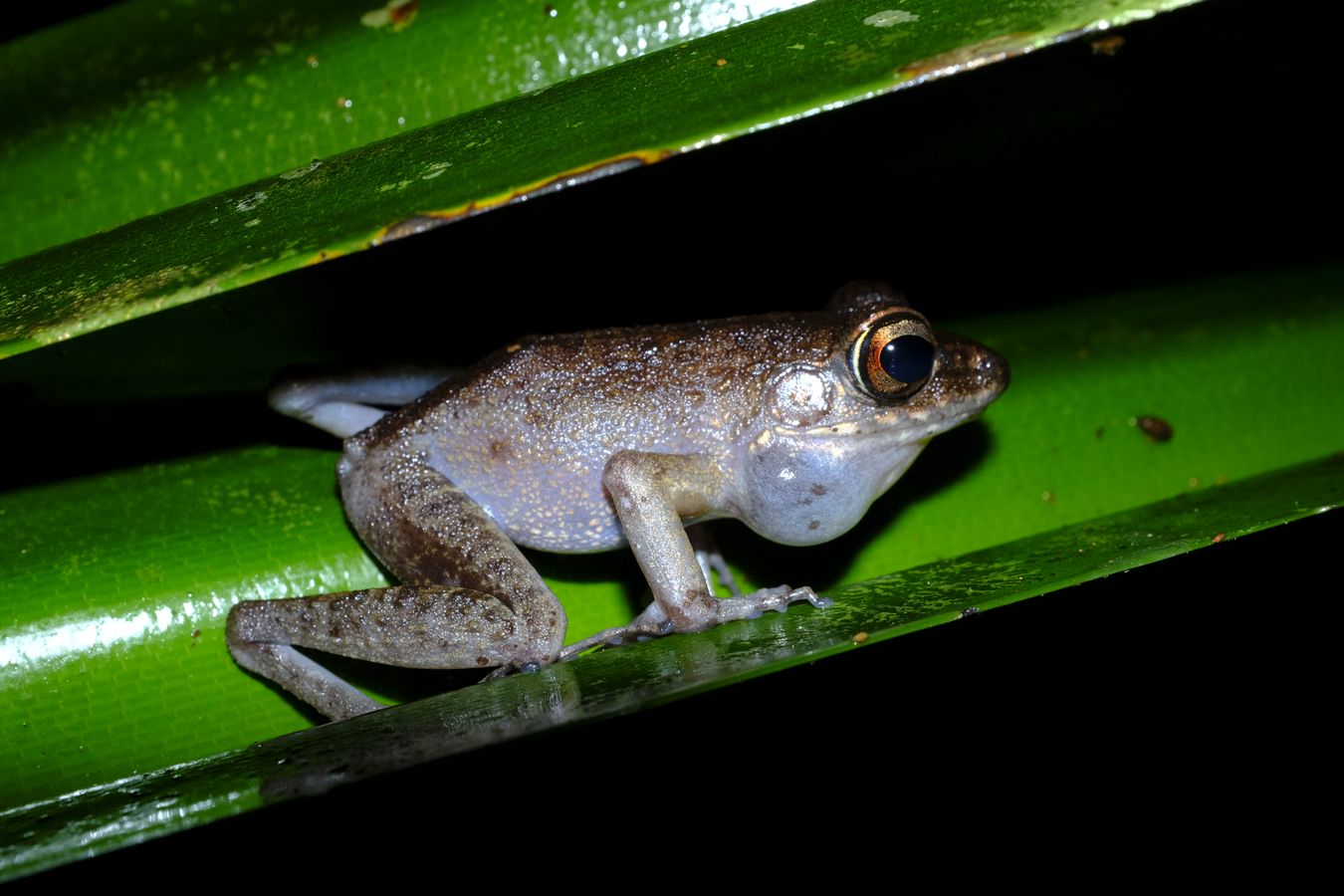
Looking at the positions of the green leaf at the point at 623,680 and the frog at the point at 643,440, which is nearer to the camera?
the green leaf at the point at 623,680

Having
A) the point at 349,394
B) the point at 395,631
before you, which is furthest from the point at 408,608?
the point at 349,394

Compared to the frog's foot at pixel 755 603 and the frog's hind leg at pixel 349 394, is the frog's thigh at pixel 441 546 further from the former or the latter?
the frog's foot at pixel 755 603

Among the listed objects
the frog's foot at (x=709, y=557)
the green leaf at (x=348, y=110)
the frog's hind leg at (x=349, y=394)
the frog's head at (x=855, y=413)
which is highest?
the green leaf at (x=348, y=110)

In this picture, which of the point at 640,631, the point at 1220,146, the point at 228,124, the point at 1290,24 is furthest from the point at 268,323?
the point at 1220,146

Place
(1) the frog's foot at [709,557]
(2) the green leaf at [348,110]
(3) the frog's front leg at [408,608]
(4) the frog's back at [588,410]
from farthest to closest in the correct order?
Result: (1) the frog's foot at [709,557]
(4) the frog's back at [588,410]
(3) the frog's front leg at [408,608]
(2) the green leaf at [348,110]

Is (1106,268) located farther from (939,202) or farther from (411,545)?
(411,545)

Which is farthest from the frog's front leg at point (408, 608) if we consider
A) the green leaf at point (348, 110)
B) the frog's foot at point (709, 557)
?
the green leaf at point (348, 110)

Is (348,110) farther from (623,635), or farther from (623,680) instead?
(623,680)
